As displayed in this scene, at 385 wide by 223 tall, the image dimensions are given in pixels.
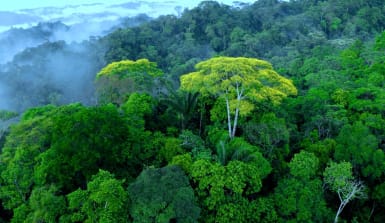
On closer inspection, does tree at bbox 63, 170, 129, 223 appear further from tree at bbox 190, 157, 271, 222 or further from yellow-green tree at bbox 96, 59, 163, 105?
yellow-green tree at bbox 96, 59, 163, 105

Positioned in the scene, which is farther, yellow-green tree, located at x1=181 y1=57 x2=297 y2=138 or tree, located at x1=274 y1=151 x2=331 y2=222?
yellow-green tree, located at x1=181 y1=57 x2=297 y2=138

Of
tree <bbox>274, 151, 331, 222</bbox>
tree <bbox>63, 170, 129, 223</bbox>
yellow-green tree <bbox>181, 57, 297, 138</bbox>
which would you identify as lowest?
tree <bbox>274, 151, 331, 222</bbox>

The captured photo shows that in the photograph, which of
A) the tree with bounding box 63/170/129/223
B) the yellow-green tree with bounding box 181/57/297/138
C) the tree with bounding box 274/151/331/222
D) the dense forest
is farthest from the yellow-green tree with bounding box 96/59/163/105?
the tree with bounding box 274/151/331/222

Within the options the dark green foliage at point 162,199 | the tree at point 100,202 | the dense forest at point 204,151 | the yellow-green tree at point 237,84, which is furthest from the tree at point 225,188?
the yellow-green tree at point 237,84

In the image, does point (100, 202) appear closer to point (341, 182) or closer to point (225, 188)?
point (225, 188)

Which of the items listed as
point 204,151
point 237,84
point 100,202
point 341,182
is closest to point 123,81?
point 237,84

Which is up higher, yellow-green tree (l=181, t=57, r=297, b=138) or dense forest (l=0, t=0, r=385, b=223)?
yellow-green tree (l=181, t=57, r=297, b=138)

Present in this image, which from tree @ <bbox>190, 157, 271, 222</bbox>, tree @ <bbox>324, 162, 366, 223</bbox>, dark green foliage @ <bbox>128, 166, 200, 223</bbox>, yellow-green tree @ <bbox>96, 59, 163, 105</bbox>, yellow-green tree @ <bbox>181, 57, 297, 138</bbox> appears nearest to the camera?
dark green foliage @ <bbox>128, 166, 200, 223</bbox>

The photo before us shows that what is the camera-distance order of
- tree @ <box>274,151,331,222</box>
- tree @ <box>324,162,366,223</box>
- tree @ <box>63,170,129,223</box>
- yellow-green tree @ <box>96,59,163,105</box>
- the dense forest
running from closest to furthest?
tree @ <box>63,170,129,223</box>
the dense forest
tree @ <box>274,151,331,222</box>
tree @ <box>324,162,366,223</box>
yellow-green tree @ <box>96,59,163,105</box>
